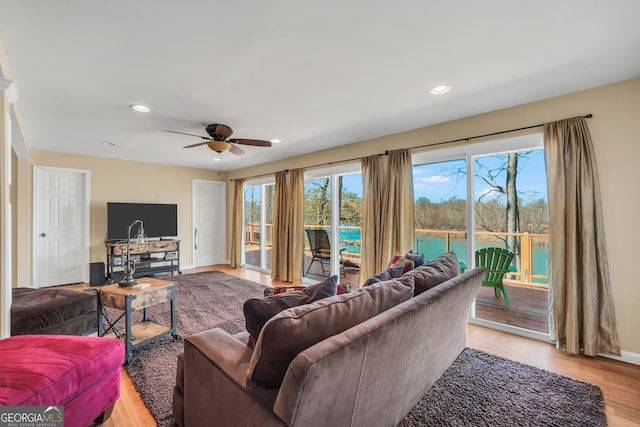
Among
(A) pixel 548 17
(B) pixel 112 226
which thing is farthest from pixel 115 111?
(A) pixel 548 17

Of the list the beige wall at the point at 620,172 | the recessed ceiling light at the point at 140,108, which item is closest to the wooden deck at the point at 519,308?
the beige wall at the point at 620,172

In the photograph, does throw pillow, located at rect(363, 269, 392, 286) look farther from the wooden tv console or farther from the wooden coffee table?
the wooden tv console

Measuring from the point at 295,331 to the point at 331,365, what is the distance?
18cm

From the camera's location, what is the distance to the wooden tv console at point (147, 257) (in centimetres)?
507

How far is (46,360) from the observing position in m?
1.45

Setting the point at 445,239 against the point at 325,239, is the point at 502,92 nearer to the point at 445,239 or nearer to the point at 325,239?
the point at 445,239

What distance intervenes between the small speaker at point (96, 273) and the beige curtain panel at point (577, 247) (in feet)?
21.5

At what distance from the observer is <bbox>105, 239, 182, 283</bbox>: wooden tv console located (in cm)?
507

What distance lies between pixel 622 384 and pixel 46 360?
3.76 metres

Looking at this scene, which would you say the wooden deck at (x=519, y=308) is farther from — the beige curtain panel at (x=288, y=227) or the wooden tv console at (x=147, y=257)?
the wooden tv console at (x=147, y=257)

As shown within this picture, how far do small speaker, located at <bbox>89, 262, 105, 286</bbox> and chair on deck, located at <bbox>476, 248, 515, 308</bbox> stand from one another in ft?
19.9

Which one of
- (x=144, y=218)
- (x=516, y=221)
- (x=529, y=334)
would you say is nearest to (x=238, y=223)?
(x=144, y=218)

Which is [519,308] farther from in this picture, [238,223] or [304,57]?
[238,223]

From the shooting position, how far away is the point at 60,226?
4957 millimetres
